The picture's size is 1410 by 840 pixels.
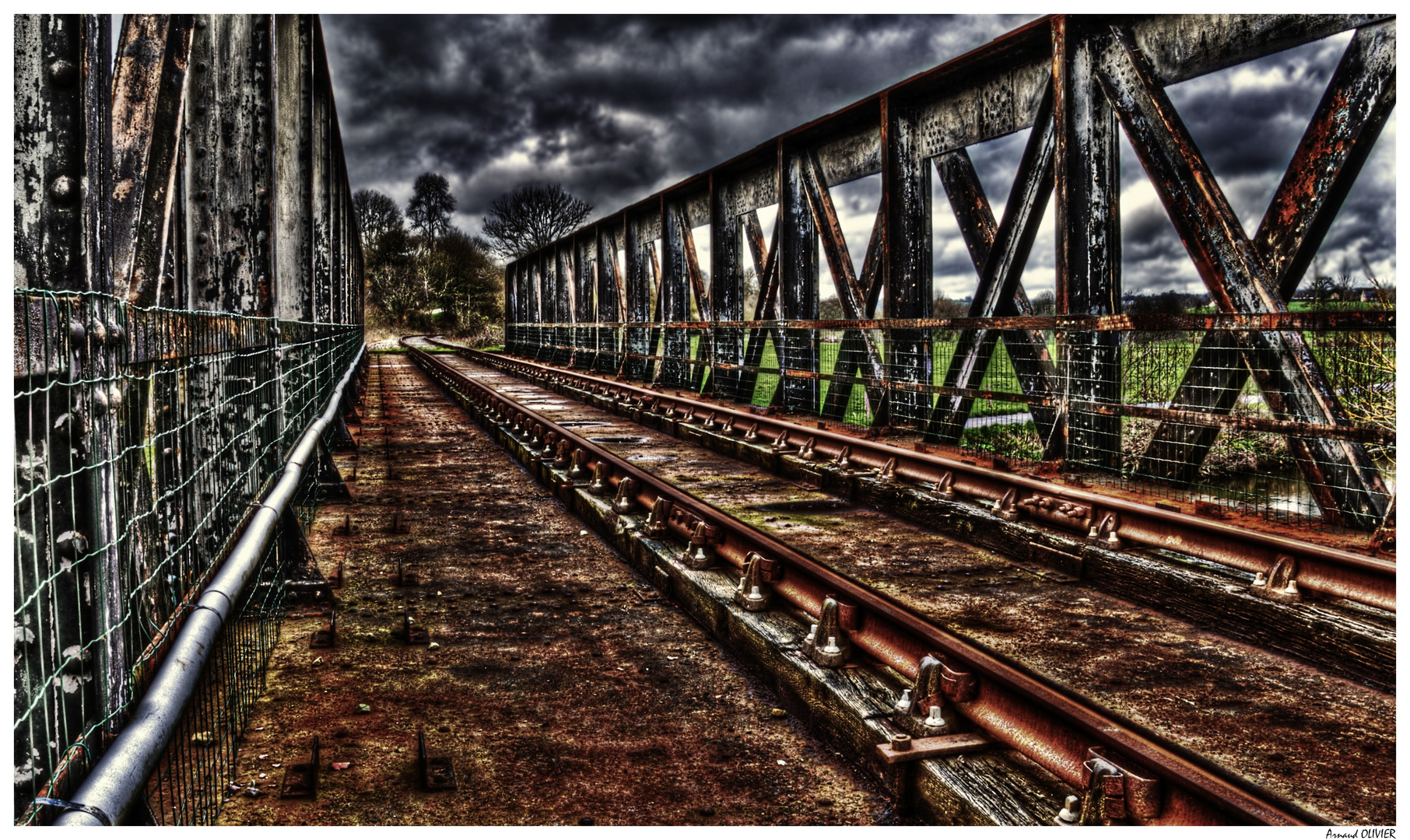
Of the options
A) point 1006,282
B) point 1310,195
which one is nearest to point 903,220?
point 1006,282

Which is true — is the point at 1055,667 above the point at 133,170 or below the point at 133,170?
below

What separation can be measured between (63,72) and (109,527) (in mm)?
1026

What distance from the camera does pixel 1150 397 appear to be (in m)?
7.09

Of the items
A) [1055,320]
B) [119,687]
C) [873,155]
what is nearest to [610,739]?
[119,687]

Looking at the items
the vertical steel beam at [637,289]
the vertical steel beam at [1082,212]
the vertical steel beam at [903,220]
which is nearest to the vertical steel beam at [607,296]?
the vertical steel beam at [637,289]

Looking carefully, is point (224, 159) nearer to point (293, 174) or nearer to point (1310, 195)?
point (293, 174)

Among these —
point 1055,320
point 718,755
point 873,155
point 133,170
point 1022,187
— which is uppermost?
point 873,155

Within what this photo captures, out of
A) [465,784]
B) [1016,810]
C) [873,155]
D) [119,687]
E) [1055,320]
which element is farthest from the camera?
[873,155]

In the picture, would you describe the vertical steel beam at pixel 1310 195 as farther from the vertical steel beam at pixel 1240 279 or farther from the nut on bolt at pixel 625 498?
the nut on bolt at pixel 625 498

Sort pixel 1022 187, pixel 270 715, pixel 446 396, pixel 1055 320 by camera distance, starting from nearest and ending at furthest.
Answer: pixel 270 715, pixel 1055 320, pixel 1022 187, pixel 446 396

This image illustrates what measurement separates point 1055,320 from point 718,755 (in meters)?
5.09

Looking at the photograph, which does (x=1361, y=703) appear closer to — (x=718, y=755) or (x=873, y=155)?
(x=718, y=755)

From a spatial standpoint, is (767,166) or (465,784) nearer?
(465,784)

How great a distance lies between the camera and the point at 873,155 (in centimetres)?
1130
